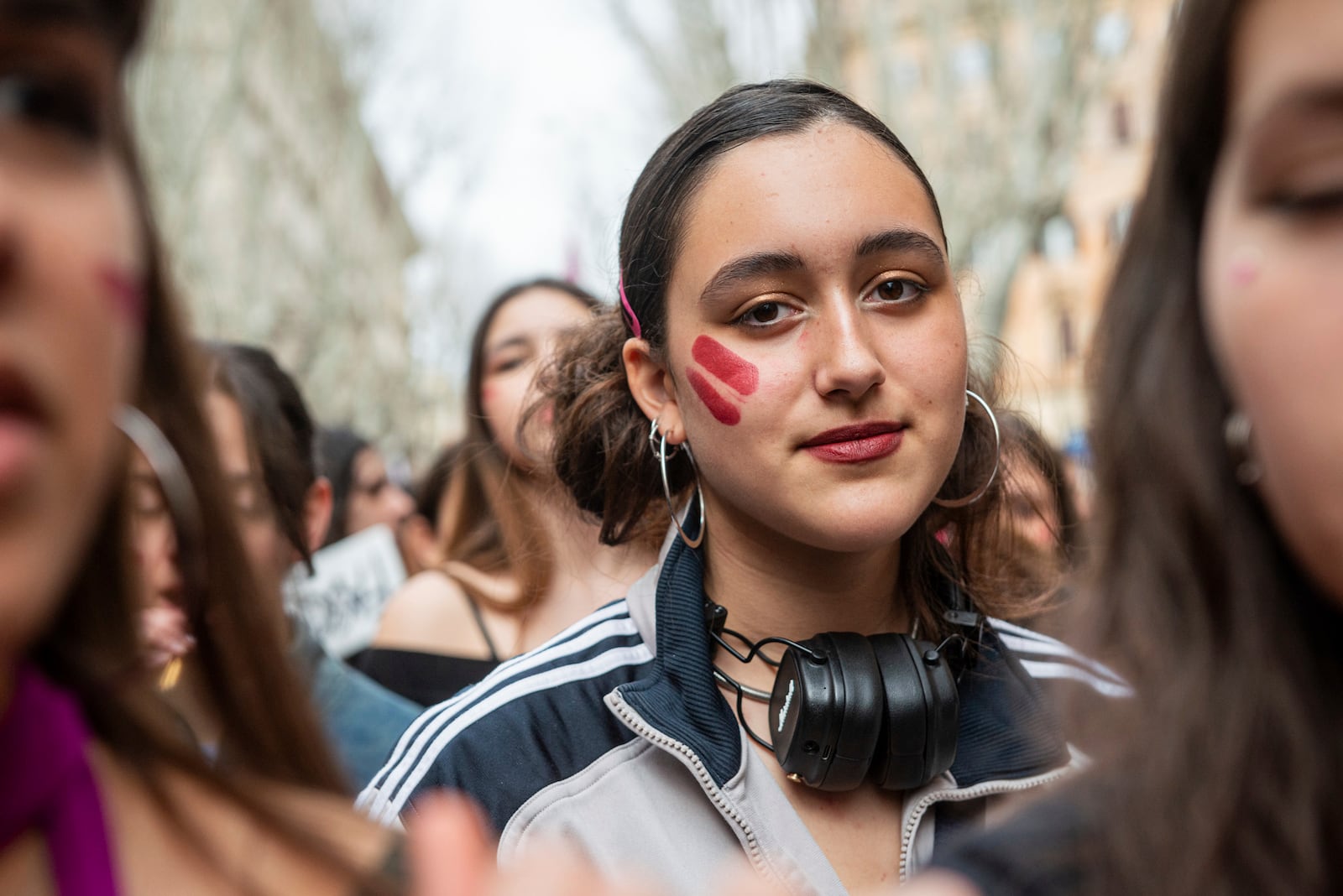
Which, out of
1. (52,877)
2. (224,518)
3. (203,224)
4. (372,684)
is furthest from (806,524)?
(203,224)

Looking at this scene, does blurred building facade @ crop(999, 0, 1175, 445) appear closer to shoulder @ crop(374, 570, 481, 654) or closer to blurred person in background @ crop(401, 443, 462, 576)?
blurred person in background @ crop(401, 443, 462, 576)

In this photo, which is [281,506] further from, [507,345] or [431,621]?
[507,345]

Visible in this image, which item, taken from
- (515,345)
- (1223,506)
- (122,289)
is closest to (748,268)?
(1223,506)

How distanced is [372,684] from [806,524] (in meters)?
1.57

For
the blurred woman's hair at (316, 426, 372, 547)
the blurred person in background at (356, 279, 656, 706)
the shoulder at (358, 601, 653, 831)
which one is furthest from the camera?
the blurred woman's hair at (316, 426, 372, 547)

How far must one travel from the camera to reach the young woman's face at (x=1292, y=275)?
94 cm

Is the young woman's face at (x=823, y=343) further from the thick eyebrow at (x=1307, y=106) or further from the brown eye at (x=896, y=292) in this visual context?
the thick eyebrow at (x=1307, y=106)

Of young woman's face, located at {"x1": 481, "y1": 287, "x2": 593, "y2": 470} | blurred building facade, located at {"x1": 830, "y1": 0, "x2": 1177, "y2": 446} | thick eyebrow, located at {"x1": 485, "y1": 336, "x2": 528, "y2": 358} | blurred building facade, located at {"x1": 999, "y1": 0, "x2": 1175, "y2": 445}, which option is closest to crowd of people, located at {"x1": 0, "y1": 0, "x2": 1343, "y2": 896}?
young woman's face, located at {"x1": 481, "y1": 287, "x2": 593, "y2": 470}

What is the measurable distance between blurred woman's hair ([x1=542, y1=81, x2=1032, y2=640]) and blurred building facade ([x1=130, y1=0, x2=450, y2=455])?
11588 millimetres

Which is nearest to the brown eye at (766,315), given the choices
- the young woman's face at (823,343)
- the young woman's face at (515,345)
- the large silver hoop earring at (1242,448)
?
the young woman's face at (823,343)

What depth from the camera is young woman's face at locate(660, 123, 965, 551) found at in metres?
2.04

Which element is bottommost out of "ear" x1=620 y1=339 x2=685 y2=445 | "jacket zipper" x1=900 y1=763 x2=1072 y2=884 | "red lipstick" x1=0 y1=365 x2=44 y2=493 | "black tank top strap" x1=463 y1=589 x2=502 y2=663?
"black tank top strap" x1=463 y1=589 x2=502 y2=663

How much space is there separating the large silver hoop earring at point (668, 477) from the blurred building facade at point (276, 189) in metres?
11.9

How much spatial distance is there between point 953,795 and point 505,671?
79 centimetres
